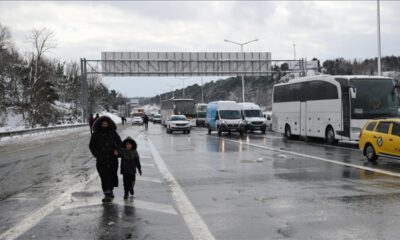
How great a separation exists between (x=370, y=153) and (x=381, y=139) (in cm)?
87

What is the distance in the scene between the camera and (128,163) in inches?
394

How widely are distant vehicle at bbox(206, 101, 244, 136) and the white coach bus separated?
8007 mm

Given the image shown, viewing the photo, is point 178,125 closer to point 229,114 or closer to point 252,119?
point 229,114

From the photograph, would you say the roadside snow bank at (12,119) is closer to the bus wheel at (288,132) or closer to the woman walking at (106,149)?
the bus wheel at (288,132)

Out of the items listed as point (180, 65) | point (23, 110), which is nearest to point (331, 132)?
point (180, 65)

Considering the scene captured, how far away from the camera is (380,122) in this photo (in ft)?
54.9

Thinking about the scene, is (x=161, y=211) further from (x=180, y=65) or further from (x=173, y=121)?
(x=180, y=65)

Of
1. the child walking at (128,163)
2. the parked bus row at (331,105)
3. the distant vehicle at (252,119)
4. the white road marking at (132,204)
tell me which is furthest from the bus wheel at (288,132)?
the white road marking at (132,204)

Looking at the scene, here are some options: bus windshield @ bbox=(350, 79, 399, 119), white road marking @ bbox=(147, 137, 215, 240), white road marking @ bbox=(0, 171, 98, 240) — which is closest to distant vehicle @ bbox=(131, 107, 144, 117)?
bus windshield @ bbox=(350, 79, 399, 119)

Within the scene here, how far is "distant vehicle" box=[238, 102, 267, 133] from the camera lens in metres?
42.8

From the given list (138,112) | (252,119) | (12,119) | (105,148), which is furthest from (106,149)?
(138,112)

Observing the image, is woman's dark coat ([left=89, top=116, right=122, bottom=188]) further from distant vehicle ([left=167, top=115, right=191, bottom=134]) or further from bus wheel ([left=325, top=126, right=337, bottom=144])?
distant vehicle ([left=167, top=115, right=191, bottom=134])

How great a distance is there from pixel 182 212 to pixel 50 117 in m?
69.0

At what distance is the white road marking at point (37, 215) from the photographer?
7.29m
